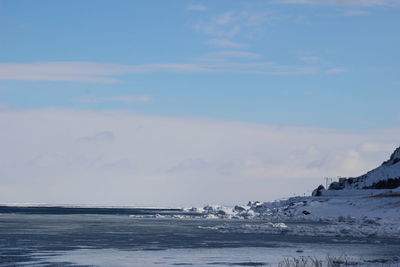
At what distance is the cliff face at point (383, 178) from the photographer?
453ft

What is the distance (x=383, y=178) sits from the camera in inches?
5630

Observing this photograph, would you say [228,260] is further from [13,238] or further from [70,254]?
[13,238]

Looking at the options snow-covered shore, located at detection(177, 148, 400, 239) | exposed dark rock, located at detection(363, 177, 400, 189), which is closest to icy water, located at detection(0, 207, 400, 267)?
snow-covered shore, located at detection(177, 148, 400, 239)

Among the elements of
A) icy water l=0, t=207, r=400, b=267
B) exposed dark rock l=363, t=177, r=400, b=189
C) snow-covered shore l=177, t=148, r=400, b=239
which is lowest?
icy water l=0, t=207, r=400, b=267

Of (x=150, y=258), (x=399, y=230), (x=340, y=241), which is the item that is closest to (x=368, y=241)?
(x=340, y=241)

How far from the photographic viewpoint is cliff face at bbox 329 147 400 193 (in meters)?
138

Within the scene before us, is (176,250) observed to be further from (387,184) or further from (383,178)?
(383,178)

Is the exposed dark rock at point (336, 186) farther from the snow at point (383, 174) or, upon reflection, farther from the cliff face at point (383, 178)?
the snow at point (383, 174)

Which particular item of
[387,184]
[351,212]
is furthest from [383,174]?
[351,212]

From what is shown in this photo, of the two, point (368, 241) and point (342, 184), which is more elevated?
point (342, 184)

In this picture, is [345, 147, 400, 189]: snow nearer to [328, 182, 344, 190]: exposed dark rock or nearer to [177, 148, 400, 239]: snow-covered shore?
[177, 148, 400, 239]: snow-covered shore

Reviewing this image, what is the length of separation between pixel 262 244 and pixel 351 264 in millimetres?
15163

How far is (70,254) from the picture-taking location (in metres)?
35.0

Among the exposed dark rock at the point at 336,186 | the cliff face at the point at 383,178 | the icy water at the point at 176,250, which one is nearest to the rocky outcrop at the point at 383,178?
the cliff face at the point at 383,178
